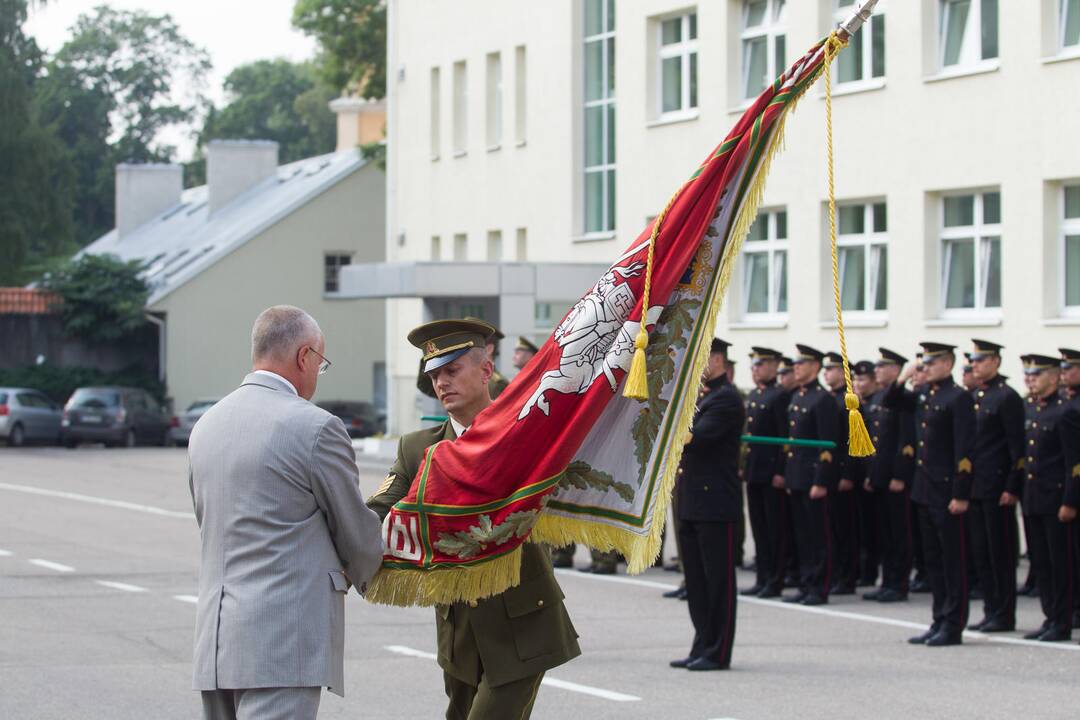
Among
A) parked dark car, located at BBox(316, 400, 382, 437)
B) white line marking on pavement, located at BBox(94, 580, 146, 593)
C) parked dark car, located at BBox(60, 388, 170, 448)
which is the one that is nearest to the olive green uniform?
white line marking on pavement, located at BBox(94, 580, 146, 593)

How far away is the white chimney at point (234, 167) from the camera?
56688 millimetres

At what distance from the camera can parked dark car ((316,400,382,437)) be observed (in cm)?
4538

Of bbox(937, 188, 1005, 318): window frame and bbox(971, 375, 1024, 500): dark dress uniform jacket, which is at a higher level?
bbox(937, 188, 1005, 318): window frame

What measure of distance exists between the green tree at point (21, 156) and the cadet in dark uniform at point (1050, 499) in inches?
1692

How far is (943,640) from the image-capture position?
12.4 m

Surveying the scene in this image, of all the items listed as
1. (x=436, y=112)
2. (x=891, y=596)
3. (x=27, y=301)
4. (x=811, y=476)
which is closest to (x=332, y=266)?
(x=27, y=301)

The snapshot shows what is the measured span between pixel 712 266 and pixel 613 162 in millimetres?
26243

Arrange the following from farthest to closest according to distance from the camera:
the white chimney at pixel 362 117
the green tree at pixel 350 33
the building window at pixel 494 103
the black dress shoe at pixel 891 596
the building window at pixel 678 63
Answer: the white chimney at pixel 362 117 → the green tree at pixel 350 33 → the building window at pixel 494 103 → the building window at pixel 678 63 → the black dress shoe at pixel 891 596

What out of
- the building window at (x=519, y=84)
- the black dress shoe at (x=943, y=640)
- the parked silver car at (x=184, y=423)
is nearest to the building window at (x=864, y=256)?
the building window at (x=519, y=84)

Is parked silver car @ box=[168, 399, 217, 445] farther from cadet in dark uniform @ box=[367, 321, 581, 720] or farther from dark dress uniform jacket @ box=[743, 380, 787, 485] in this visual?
cadet in dark uniform @ box=[367, 321, 581, 720]

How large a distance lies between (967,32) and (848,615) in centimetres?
1177

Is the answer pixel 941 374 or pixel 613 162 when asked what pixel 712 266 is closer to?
pixel 941 374

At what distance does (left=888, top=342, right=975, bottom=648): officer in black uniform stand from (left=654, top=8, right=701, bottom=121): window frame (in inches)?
619

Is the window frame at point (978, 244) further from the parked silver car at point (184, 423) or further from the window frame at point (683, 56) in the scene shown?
the parked silver car at point (184, 423)
